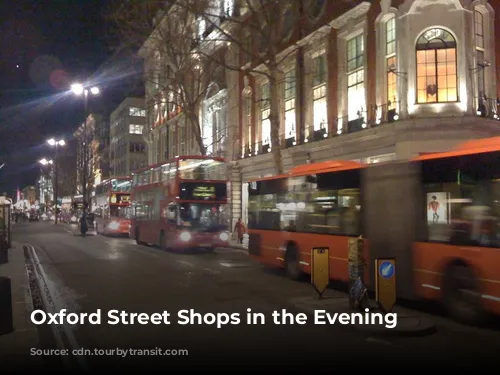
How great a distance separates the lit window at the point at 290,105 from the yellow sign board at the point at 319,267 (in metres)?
20.8

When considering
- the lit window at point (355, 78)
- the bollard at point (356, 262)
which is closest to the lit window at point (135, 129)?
the lit window at point (355, 78)

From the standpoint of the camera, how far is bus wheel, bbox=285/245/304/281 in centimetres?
1619

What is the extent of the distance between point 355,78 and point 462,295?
60.3 feet

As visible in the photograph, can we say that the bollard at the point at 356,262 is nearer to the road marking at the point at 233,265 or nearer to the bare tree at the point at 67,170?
the road marking at the point at 233,265

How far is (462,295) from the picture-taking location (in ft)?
34.0

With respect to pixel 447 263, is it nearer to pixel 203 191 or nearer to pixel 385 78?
pixel 385 78

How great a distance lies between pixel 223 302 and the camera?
1227cm

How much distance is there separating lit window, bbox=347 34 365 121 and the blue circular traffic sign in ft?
54.8

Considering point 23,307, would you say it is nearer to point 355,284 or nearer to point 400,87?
point 355,284

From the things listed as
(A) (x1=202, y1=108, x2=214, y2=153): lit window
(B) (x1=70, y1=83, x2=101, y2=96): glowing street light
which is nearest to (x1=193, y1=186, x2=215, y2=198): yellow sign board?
(B) (x1=70, y1=83, x2=101, y2=96): glowing street light

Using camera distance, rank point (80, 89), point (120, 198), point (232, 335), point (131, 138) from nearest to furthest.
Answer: point (232, 335) < point (80, 89) < point (120, 198) < point (131, 138)

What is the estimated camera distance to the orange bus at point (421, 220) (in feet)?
32.6

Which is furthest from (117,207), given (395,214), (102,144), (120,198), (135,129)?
(102,144)

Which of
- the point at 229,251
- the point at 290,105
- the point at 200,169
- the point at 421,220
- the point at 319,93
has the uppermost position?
the point at 319,93
